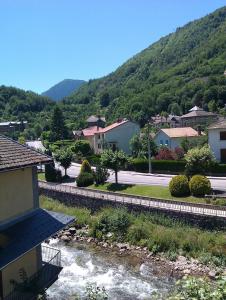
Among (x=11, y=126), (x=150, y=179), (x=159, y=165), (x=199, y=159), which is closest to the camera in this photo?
(x=199, y=159)

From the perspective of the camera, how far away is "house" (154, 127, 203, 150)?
216 ft

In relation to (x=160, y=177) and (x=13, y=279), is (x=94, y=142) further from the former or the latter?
(x=13, y=279)

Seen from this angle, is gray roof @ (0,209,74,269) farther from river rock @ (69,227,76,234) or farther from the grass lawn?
the grass lawn

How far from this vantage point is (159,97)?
550ft

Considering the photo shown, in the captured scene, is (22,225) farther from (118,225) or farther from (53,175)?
(53,175)

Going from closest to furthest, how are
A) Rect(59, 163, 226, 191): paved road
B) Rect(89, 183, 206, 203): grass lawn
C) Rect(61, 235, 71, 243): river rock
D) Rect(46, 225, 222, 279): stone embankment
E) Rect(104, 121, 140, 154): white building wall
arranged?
Rect(46, 225, 222, 279): stone embankment → Rect(61, 235, 71, 243): river rock → Rect(89, 183, 206, 203): grass lawn → Rect(59, 163, 226, 191): paved road → Rect(104, 121, 140, 154): white building wall

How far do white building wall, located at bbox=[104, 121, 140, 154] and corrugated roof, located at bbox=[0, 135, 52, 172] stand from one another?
56654 mm

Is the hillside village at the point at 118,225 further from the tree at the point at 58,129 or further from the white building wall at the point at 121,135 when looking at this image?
the tree at the point at 58,129

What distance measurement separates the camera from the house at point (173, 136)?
216 feet

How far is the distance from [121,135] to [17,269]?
5915cm

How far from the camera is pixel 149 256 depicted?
25.6 m

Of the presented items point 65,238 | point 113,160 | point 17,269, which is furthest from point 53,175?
point 17,269

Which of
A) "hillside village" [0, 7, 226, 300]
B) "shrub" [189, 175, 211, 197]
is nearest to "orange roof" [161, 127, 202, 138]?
"hillside village" [0, 7, 226, 300]

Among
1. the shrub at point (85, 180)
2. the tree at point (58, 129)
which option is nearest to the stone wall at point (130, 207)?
the shrub at point (85, 180)
